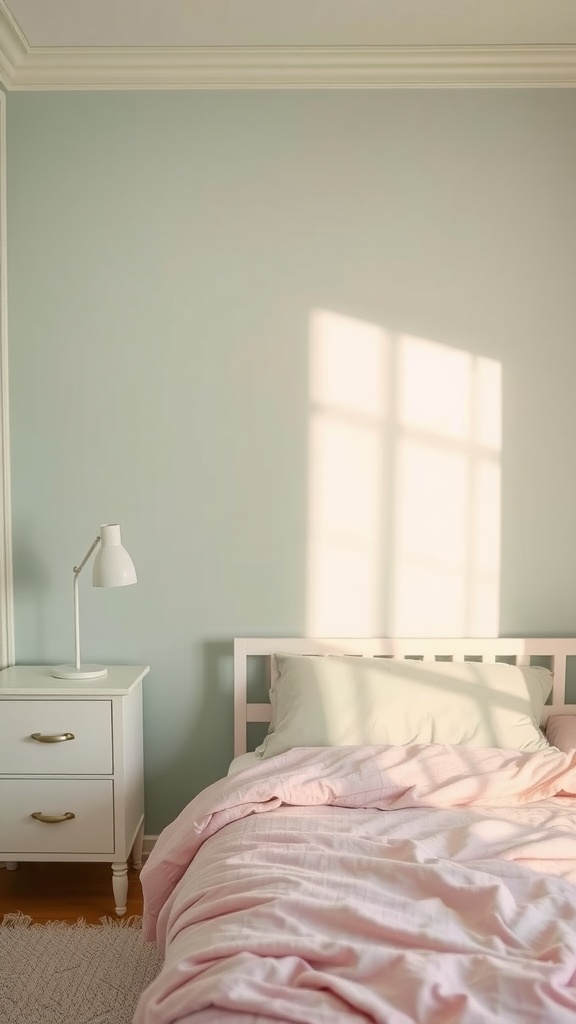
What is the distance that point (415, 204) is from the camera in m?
2.90

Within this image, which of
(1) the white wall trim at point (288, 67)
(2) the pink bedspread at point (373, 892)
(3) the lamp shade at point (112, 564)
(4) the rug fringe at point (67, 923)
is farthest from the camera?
(1) the white wall trim at point (288, 67)

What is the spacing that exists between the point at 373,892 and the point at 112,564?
137cm

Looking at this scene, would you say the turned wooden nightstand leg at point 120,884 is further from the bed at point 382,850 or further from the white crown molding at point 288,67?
the white crown molding at point 288,67

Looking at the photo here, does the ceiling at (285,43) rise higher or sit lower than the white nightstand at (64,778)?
higher

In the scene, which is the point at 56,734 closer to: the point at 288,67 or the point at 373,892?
the point at 373,892

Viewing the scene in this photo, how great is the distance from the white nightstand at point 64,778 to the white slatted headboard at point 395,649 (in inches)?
17.5

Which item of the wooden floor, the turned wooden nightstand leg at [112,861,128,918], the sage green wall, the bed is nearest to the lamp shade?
the sage green wall

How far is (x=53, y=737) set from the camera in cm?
255

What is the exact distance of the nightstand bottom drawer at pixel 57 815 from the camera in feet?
8.44

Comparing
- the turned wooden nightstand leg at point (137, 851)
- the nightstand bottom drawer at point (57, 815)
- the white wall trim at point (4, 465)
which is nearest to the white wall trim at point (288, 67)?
the white wall trim at point (4, 465)

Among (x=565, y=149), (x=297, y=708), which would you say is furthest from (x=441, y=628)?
(x=565, y=149)

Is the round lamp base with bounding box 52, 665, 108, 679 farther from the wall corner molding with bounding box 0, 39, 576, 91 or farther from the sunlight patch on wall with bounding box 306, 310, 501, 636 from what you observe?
the wall corner molding with bounding box 0, 39, 576, 91

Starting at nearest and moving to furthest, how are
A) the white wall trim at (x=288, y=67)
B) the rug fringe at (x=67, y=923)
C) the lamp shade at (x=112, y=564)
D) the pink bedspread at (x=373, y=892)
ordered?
the pink bedspread at (x=373, y=892)
the rug fringe at (x=67, y=923)
the lamp shade at (x=112, y=564)
the white wall trim at (x=288, y=67)

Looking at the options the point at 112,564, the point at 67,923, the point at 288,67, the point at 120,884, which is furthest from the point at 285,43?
the point at 67,923
